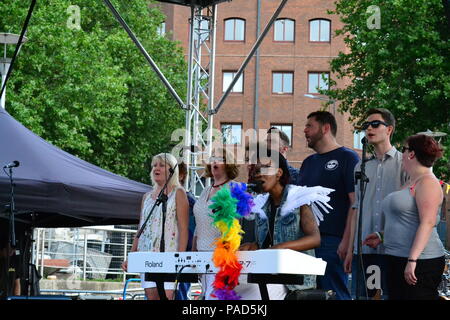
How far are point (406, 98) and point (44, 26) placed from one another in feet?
39.6

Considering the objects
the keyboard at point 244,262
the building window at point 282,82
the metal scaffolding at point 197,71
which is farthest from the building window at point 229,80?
the keyboard at point 244,262

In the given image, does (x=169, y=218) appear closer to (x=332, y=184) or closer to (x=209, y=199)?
(x=209, y=199)

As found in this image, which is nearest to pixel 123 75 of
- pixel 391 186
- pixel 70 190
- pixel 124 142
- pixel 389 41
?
pixel 124 142

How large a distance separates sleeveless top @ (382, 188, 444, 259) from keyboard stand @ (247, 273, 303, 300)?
38.6 inches

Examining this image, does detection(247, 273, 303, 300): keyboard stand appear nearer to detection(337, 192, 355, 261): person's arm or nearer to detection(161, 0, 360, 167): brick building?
detection(337, 192, 355, 261): person's arm

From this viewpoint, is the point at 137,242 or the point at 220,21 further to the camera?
the point at 220,21

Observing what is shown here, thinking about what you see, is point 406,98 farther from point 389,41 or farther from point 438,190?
point 438,190

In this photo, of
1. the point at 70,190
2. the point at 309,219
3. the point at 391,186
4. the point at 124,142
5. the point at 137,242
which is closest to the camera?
the point at 309,219

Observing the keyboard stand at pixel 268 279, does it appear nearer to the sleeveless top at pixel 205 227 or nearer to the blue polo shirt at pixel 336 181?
the blue polo shirt at pixel 336 181

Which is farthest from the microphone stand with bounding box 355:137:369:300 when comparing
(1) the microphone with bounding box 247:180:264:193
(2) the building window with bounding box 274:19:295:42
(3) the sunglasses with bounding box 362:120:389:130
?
(2) the building window with bounding box 274:19:295:42

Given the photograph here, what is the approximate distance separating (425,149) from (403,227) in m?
0.50

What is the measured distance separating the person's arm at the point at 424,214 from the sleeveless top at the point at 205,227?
5.55ft

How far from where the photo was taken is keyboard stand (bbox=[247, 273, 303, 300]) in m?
4.62
